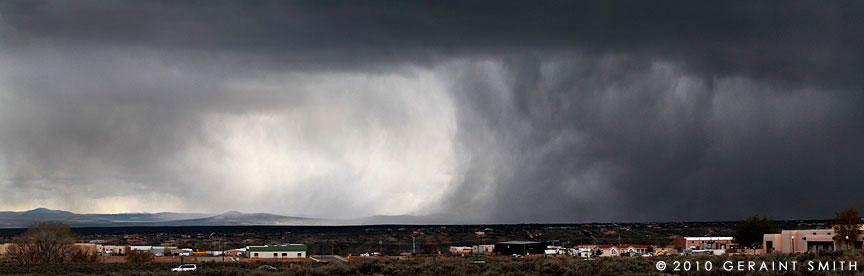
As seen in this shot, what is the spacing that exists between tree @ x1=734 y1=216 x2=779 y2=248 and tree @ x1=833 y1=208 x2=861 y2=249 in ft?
81.2

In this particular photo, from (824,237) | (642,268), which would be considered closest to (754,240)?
(824,237)

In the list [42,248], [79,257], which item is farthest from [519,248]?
[42,248]

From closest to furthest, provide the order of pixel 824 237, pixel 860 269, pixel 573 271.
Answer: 1. pixel 860 269
2. pixel 573 271
3. pixel 824 237

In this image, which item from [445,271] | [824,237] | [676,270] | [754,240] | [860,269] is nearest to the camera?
[860,269]

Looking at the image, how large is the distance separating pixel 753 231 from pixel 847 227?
33410mm

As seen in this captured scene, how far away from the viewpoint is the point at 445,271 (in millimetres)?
48250

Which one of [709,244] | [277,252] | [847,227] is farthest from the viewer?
[709,244]

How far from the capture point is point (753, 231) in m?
140

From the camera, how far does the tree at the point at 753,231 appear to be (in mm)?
138125

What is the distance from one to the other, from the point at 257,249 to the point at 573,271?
108330mm

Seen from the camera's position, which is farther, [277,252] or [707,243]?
[707,243]

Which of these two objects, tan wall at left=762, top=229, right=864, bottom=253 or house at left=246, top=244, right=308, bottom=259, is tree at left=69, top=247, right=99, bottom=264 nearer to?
house at left=246, top=244, right=308, bottom=259

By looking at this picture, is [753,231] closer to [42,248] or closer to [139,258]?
[139,258]

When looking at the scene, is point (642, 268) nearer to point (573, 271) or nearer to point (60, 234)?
point (573, 271)
